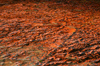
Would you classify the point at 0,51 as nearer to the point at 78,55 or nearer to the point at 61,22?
the point at 78,55

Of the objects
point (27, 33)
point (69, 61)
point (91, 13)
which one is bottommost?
point (69, 61)

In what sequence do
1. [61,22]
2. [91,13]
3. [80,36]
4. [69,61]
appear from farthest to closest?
[91,13], [61,22], [80,36], [69,61]

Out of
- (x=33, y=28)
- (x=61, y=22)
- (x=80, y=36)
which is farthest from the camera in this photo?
(x=61, y=22)

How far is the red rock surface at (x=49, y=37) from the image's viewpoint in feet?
2.17

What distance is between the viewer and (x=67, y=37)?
859mm

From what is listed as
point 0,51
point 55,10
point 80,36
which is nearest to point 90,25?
point 80,36

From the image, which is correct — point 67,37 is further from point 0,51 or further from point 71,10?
point 71,10

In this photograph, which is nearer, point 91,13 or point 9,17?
point 9,17

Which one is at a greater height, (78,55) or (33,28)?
(33,28)

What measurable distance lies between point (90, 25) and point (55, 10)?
50cm

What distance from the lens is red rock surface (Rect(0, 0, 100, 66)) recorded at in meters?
0.66

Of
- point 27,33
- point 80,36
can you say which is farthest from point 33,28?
point 80,36

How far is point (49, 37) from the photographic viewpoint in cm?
87

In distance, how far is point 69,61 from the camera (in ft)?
2.15
